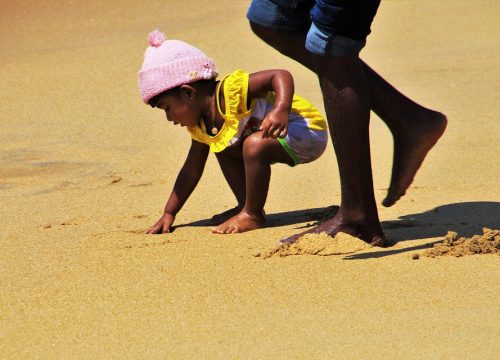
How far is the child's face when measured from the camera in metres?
3.90

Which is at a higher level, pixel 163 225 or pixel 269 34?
pixel 269 34

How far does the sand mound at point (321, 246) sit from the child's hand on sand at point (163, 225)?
688 mm

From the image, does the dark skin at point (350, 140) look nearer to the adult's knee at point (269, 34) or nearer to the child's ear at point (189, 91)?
the adult's knee at point (269, 34)

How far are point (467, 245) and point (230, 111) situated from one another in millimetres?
1194

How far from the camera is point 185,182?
407cm

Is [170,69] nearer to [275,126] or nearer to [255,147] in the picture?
[255,147]

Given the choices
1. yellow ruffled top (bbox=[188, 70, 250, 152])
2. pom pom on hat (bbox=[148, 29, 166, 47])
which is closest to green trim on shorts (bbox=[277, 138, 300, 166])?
yellow ruffled top (bbox=[188, 70, 250, 152])

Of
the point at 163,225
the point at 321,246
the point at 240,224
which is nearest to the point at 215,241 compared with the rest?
the point at 240,224

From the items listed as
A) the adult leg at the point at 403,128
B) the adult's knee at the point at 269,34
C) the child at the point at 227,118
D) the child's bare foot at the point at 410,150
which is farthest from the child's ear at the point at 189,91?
the child's bare foot at the point at 410,150

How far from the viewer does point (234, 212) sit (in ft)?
13.5

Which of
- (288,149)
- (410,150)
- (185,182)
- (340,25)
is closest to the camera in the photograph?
(340,25)

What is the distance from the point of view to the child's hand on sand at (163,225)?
3870 millimetres

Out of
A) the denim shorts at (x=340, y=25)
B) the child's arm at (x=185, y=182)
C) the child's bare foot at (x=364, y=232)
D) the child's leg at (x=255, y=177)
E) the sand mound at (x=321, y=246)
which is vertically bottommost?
the child's arm at (x=185, y=182)

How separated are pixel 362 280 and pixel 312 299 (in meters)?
0.21
